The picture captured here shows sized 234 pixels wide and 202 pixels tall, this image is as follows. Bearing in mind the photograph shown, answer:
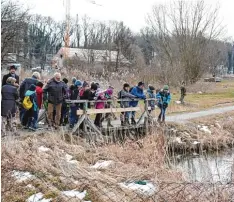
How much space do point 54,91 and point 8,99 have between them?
144 cm

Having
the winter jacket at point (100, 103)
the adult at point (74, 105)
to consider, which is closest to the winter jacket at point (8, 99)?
the adult at point (74, 105)

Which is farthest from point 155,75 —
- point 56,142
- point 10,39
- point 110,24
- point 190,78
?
point 110,24

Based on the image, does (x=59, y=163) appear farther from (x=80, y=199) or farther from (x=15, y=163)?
(x=80, y=199)

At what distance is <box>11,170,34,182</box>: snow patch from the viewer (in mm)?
6531

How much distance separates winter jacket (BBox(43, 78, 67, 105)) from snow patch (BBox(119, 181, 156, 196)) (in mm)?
4688

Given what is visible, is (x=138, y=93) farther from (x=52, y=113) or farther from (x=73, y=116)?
(x=52, y=113)

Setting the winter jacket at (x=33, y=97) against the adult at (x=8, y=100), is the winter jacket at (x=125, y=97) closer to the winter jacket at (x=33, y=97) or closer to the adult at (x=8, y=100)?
the winter jacket at (x=33, y=97)

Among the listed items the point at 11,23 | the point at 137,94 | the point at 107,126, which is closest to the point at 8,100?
the point at 107,126

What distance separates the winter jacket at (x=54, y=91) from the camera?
34.8ft

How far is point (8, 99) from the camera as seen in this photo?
9.51 m

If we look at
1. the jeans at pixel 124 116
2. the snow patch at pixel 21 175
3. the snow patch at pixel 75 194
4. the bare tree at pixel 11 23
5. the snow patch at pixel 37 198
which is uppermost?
the bare tree at pixel 11 23

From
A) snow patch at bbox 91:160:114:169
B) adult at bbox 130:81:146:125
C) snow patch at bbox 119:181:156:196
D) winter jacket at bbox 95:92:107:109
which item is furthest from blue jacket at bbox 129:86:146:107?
snow patch at bbox 119:181:156:196

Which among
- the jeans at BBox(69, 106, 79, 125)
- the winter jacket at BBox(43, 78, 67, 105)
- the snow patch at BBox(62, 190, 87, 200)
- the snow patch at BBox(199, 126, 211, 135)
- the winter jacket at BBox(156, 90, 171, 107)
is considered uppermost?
the winter jacket at BBox(43, 78, 67, 105)

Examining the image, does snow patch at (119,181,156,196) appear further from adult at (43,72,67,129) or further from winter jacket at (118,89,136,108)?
winter jacket at (118,89,136,108)
